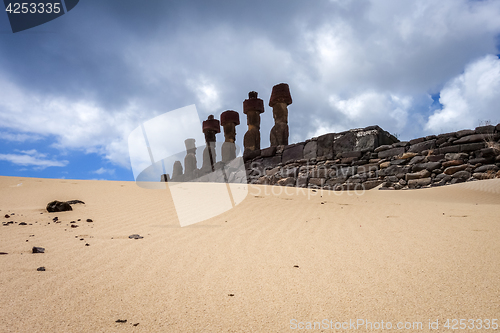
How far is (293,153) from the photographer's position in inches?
364

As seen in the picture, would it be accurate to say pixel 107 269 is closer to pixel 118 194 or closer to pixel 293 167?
pixel 118 194

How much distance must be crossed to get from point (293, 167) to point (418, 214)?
560 centimetres

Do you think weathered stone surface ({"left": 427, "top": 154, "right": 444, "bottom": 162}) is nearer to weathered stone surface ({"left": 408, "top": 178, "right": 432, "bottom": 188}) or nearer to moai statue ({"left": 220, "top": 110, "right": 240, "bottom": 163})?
weathered stone surface ({"left": 408, "top": 178, "right": 432, "bottom": 188})

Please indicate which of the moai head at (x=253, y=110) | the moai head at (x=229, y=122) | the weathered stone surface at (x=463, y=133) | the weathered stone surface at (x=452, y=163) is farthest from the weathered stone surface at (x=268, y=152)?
the weathered stone surface at (x=463, y=133)

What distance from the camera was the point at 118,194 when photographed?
5.16 metres

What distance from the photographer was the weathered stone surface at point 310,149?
27.9 feet

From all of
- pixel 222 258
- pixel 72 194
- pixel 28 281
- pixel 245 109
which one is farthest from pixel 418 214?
pixel 245 109

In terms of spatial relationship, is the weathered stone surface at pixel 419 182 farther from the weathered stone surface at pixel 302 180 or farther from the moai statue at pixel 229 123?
the moai statue at pixel 229 123

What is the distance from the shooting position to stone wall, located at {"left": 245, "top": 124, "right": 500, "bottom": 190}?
18.7ft

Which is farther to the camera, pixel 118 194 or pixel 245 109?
pixel 245 109

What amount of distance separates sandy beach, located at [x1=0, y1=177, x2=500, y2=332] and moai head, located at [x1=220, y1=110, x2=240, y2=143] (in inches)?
477

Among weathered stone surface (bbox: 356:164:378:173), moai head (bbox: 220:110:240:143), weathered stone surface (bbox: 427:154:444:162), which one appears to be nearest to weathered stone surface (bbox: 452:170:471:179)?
weathered stone surface (bbox: 427:154:444:162)

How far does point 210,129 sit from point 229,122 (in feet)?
6.21

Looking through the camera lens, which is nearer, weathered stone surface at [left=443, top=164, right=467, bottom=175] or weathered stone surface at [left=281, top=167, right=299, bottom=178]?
weathered stone surface at [left=443, top=164, right=467, bottom=175]
